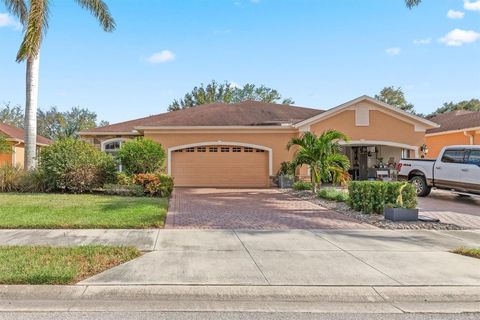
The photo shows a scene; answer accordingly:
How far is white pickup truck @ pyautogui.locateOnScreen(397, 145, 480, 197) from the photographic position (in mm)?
14383

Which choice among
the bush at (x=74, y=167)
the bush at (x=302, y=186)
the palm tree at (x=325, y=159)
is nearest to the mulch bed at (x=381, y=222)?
the palm tree at (x=325, y=159)

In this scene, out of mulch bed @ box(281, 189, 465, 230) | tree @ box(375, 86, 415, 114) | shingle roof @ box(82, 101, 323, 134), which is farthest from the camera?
tree @ box(375, 86, 415, 114)

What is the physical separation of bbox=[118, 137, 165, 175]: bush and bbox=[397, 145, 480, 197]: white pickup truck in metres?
10.8

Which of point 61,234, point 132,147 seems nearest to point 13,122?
point 132,147

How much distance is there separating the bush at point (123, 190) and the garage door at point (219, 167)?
6.00m

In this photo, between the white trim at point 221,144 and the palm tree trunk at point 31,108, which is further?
the white trim at point 221,144

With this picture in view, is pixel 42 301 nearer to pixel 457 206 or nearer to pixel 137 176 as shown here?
pixel 137 176

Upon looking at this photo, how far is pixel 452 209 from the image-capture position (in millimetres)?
13141

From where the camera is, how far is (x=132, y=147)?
1686 centimetres

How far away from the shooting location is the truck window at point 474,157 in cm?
1431

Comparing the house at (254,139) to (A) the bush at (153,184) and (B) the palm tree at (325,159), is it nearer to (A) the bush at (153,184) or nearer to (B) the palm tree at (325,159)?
(B) the palm tree at (325,159)

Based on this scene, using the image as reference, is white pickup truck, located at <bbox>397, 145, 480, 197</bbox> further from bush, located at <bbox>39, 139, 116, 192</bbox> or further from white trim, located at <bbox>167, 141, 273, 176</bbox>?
bush, located at <bbox>39, 139, 116, 192</bbox>

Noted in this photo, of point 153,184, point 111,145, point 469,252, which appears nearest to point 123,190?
point 153,184

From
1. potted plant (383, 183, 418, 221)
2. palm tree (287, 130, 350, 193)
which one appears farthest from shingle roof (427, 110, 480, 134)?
potted plant (383, 183, 418, 221)
